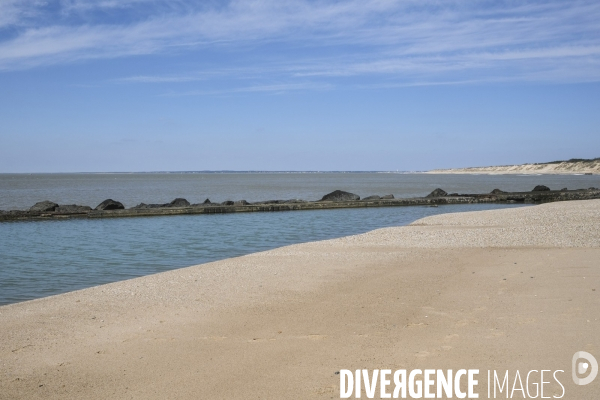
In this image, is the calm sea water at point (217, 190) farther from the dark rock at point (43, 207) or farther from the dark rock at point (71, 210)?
the dark rock at point (71, 210)

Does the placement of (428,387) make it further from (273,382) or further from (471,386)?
(273,382)

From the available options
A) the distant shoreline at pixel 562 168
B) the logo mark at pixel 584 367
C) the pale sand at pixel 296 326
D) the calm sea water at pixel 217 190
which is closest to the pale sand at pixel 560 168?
the distant shoreline at pixel 562 168

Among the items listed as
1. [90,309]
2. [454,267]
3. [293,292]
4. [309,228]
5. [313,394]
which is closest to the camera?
[313,394]

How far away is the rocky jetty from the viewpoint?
28.5 meters

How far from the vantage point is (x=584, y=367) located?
5.41 m

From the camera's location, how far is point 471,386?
5.13 m

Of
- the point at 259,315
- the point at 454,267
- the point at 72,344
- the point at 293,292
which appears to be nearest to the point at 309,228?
the point at 454,267

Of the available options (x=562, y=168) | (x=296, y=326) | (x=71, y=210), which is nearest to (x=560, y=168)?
(x=562, y=168)

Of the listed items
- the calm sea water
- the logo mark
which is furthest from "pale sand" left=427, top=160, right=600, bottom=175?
the logo mark

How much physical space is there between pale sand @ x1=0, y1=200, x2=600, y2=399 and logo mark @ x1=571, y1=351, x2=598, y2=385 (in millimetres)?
74

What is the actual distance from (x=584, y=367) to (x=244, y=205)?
28781mm

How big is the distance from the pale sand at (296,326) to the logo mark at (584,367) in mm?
74

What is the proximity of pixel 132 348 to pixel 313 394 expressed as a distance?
8.65 ft

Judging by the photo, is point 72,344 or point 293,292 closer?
point 72,344
